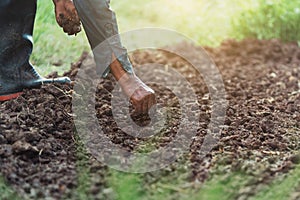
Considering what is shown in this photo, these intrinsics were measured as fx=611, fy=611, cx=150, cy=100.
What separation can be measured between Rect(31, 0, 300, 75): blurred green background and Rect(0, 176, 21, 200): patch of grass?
1872 mm

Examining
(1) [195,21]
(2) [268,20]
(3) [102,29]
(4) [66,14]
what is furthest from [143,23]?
(4) [66,14]

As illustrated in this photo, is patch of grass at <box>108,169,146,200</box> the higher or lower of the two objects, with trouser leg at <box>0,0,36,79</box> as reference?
lower

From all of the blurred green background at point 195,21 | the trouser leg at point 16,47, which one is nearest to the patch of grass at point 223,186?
the trouser leg at point 16,47

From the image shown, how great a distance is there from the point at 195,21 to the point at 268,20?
642mm

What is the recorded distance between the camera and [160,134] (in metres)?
2.73

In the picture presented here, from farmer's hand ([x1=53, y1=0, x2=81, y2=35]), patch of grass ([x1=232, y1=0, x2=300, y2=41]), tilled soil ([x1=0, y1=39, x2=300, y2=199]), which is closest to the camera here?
tilled soil ([x1=0, y1=39, x2=300, y2=199])

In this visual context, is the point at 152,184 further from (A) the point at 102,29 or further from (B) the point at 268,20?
(B) the point at 268,20

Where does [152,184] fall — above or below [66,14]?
below

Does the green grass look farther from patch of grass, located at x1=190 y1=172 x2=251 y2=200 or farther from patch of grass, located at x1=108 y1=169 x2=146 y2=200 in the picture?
patch of grass, located at x1=190 y1=172 x2=251 y2=200

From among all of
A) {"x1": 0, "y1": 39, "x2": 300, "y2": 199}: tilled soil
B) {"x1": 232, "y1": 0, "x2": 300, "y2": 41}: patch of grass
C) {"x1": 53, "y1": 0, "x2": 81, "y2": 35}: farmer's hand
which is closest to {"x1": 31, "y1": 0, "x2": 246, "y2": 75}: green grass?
{"x1": 232, "y1": 0, "x2": 300, "y2": 41}: patch of grass

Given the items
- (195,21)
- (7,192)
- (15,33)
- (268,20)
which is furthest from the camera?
(195,21)

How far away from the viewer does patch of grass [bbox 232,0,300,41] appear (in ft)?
16.4

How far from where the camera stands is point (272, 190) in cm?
218

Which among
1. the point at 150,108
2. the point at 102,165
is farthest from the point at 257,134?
the point at 102,165
